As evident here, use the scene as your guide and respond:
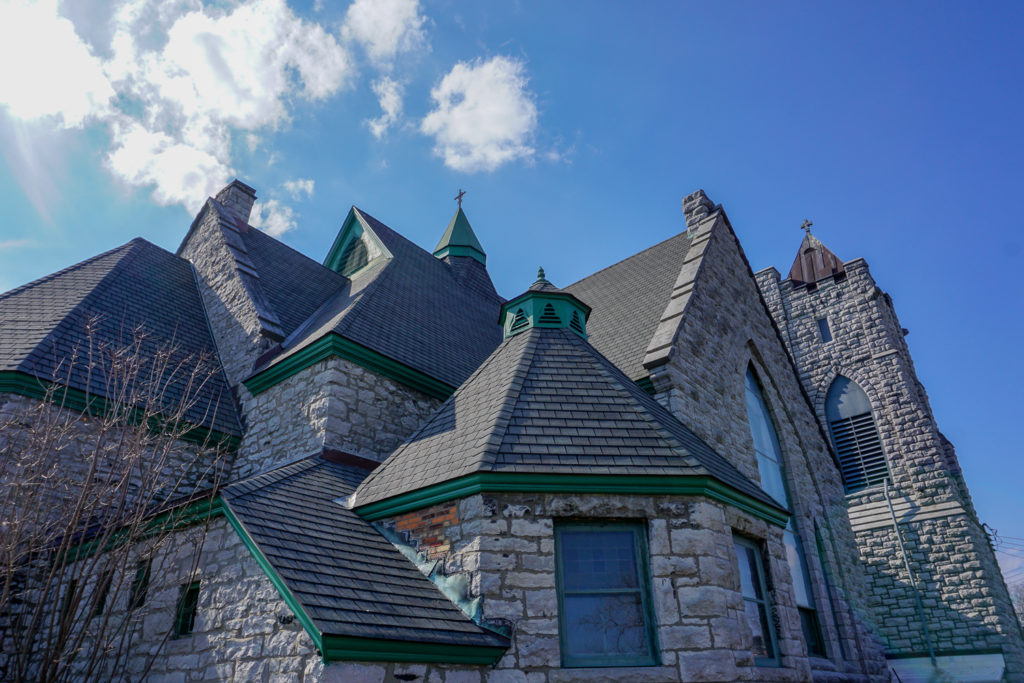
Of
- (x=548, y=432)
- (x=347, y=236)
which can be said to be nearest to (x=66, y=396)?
(x=548, y=432)

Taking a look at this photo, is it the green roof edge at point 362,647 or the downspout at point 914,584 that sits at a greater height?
the downspout at point 914,584

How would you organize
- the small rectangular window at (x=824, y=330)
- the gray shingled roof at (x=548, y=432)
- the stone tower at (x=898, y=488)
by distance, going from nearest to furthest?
the gray shingled roof at (x=548, y=432) < the stone tower at (x=898, y=488) < the small rectangular window at (x=824, y=330)

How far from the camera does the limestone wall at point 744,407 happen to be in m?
10.6

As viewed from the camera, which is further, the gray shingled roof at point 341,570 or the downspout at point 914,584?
the downspout at point 914,584

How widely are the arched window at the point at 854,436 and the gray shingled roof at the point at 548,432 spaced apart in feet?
52.6

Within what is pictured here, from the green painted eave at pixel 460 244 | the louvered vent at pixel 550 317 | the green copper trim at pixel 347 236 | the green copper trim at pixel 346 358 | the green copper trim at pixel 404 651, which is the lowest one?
the green copper trim at pixel 404 651

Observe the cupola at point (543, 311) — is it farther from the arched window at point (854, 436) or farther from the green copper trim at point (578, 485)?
the arched window at point (854, 436)

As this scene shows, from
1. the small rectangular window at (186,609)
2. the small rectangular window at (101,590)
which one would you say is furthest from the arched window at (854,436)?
the small rectangular window at (101,590)

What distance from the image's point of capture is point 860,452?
71.2ft

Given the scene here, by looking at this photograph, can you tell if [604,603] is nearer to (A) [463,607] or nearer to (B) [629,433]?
(A) [463,607]

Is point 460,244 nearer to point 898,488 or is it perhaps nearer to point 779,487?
point 779,487

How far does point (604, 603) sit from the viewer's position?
6.18m

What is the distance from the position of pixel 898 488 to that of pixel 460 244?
16.1 meters

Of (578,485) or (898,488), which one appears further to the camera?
(898,488)
